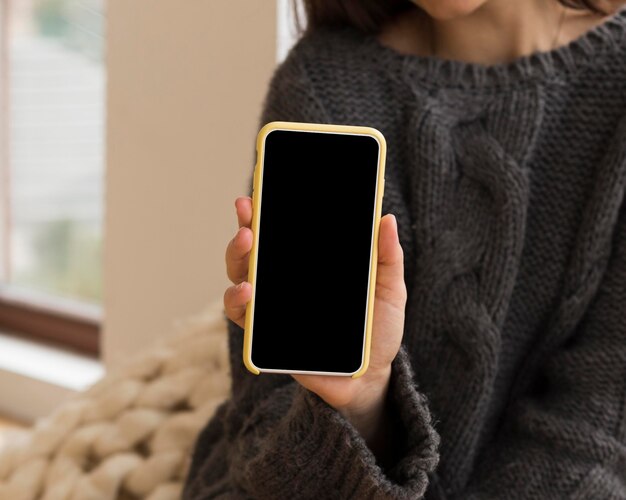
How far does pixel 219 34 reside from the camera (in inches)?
51.6

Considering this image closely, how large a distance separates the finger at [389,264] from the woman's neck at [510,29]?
373mm

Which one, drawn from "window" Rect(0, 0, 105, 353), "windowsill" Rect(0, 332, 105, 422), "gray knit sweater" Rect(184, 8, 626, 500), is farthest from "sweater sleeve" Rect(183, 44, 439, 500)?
"window" Rect(0, 0, 105, 353)

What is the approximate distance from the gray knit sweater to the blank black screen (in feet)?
0.75

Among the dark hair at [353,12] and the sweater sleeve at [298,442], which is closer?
the sweater sleeve at [298,442]

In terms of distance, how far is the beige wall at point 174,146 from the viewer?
131 centimetres

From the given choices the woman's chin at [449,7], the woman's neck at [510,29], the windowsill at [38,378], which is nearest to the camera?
the woman's chin at [449,7]

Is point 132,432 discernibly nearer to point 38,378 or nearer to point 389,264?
point 389,264

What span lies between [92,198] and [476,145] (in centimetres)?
115

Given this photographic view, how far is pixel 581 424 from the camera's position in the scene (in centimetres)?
90

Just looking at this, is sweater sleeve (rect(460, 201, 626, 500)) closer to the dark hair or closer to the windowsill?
the dark hair

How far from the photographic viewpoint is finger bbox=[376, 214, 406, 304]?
26.3 inches

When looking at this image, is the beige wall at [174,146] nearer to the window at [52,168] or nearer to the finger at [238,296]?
the window at [52,168]

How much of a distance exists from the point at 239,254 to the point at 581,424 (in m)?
0.40

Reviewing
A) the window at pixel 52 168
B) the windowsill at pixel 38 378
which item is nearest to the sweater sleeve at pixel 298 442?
the windowsill at pixel 38 378
